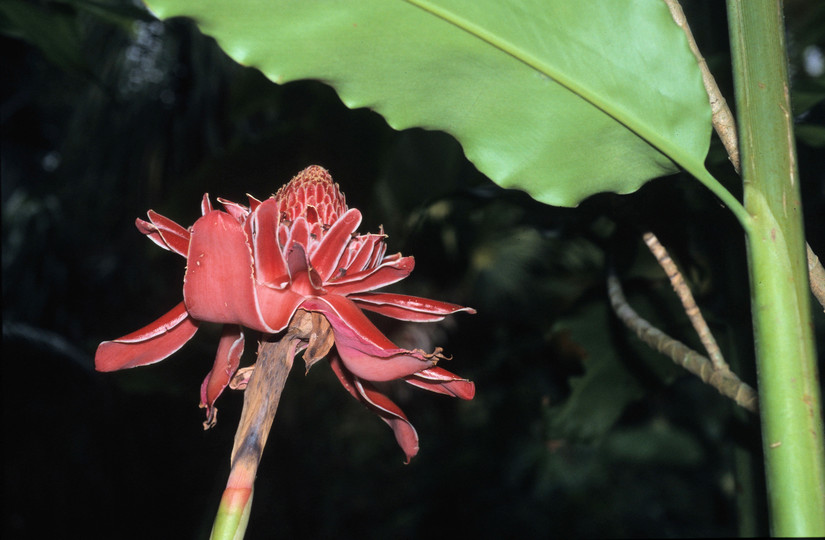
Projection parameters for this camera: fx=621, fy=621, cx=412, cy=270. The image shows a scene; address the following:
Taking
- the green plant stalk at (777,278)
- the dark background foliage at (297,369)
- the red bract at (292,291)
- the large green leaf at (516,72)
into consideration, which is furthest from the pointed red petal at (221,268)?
the dark background foliage at (297,369)

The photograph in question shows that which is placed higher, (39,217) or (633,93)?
(633,93)

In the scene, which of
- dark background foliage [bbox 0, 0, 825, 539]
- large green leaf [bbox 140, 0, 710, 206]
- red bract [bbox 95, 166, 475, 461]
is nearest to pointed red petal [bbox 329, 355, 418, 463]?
red bract [bbox 95, 166, 475, 461]

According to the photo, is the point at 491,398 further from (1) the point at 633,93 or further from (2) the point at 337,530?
(1) the point at 633,93

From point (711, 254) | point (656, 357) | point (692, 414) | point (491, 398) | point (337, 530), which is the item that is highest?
point (711, 254)

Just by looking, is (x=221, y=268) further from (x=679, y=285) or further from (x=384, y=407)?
(x=679, y=285)

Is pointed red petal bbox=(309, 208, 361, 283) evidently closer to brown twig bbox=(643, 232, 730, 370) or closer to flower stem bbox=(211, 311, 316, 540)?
flower stem bbox=(211, 311, 316, 540)

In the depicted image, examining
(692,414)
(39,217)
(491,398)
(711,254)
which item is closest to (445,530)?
(491,398)
